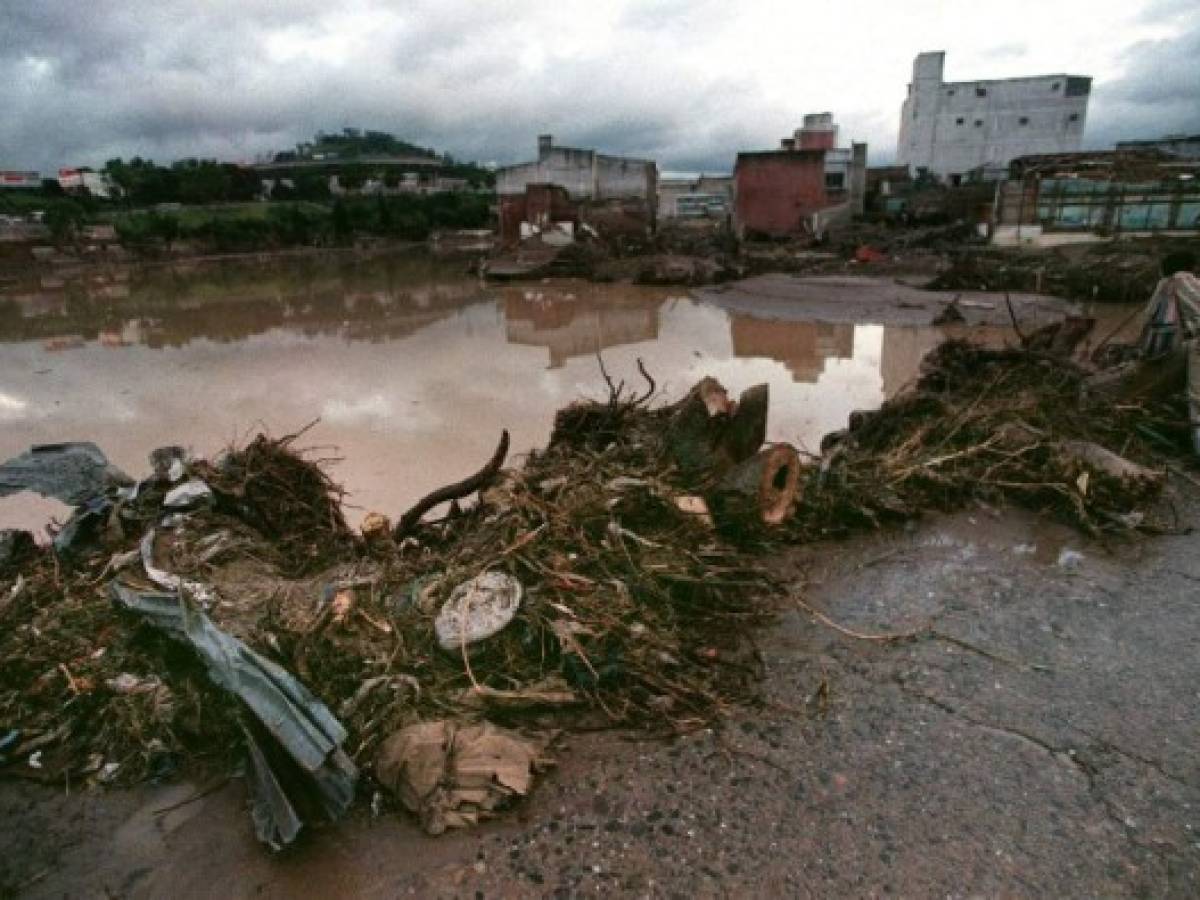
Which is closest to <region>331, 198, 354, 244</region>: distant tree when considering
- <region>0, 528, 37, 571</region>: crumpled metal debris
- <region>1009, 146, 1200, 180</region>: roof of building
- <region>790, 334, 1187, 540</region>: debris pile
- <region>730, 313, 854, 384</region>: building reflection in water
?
<region>730, 313, 854, 384</region>: building reflection in water

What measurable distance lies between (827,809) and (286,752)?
2.05 metres

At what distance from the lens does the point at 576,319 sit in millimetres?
17844

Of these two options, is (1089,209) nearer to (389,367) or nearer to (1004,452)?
(1004,452)

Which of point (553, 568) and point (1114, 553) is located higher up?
point (553, 568)

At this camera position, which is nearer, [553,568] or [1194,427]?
[553,568]

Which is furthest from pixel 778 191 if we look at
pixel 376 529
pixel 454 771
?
pixel 454 771

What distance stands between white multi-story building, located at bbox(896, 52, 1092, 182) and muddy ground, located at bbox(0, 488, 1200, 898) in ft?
141

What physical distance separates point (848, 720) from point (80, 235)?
137 feet

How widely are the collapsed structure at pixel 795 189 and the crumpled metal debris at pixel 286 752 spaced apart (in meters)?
31.5

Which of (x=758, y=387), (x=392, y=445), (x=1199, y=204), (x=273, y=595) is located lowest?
(x=392, y=445)

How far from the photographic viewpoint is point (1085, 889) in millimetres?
2271

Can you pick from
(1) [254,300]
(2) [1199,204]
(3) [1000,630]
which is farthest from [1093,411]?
(1) [254,300]

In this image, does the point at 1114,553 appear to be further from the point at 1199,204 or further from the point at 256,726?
the point at 1199,204

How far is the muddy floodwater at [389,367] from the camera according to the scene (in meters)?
8.15
